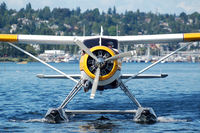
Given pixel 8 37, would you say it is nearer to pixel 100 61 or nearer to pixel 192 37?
pixel 100 61

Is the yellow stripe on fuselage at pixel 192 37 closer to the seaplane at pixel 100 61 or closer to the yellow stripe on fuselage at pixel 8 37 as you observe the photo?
the seaplane at pixel 100 61

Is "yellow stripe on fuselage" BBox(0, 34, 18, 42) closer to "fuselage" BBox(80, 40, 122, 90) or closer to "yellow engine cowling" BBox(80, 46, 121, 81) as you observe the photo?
"fuselage" BBox(80, 40, 122, 90)

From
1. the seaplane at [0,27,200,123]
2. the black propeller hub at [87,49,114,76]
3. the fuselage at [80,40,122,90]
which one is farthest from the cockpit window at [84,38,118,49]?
the black propeller hub at [87,49,114,76]

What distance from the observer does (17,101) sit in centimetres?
1878

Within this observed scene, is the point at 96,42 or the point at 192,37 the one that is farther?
the point at 192,37

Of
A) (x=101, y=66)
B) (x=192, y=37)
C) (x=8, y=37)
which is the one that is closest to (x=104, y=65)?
(x=101, y=66)

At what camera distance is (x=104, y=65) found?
1207 centimetres

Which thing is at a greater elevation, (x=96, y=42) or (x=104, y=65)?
(x=96, y=42)

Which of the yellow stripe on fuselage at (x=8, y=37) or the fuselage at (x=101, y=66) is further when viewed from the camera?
the yellow stripe on fuselage at (x=8, y=37)

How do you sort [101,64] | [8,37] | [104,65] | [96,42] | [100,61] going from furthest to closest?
[8,37]
[96,42]
[104,65]
[101,64]
[100,61]

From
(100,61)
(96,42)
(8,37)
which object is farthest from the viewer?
(8,37)

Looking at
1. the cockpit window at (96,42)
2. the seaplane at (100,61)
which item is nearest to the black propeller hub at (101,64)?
the seaplane at (100,61)

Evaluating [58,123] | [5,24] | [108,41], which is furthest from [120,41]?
[5,24]

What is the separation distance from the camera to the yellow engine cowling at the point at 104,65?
12.1m
